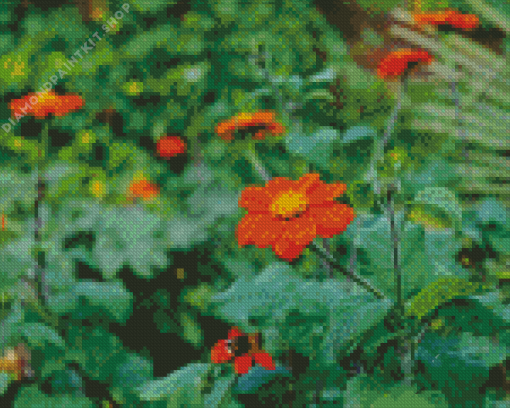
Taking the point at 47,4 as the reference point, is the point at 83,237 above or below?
below

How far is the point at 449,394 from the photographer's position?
2.17 feet

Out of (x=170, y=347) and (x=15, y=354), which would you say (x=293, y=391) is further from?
(x=15, y=354)

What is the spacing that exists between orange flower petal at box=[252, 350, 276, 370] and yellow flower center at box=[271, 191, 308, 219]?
9.6 inches

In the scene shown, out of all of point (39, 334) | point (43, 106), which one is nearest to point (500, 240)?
point (39, 334)

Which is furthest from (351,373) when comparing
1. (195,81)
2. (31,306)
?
(195,81)

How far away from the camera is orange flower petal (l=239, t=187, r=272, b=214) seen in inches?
27.5

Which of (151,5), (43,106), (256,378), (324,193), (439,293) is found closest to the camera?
(439,293)

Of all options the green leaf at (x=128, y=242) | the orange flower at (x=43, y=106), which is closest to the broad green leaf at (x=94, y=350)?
the green leaf at (x=128, y=242)

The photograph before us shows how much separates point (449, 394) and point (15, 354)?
43.6 inches

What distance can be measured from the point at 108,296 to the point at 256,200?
488 mm

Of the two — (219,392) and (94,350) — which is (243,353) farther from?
(94,350)

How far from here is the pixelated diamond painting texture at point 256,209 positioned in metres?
0.67

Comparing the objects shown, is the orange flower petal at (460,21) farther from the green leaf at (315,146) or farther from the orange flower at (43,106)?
the orange flower at (43,106)

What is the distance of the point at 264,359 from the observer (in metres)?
0.78
